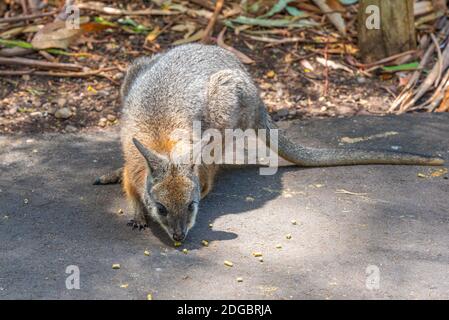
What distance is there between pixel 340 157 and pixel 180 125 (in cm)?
151

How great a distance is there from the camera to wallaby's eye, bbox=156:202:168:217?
206 inches

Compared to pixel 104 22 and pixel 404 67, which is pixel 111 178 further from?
pixel 404 67

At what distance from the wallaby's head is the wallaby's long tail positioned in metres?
1.55

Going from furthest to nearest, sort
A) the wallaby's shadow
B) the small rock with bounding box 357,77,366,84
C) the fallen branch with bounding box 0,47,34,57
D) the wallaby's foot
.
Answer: the small rock with bounding box 357,77,366,84
the fallen branch with bounding box 0,47,34,57
the wallaby's foot
the wallaby's shadow

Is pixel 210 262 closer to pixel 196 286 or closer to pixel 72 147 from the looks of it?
pixel 196 286

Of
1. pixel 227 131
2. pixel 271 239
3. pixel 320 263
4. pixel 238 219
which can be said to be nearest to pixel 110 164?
pixel 227 131

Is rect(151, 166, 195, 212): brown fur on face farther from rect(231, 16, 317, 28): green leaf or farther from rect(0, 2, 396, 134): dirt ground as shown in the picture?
rect(231, 16, 317, 28): green leaf

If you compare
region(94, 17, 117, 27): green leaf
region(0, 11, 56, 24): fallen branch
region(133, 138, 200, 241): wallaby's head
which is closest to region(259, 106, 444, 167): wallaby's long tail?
region(133, 138, 200, 241): wallaby's head

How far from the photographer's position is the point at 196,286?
4.70 m

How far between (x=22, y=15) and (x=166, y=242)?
477 cm

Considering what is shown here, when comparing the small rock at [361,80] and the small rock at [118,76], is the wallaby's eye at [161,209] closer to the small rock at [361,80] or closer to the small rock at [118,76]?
the small rock at [118,76]

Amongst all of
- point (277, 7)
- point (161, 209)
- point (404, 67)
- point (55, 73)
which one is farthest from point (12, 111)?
point (404, 67)

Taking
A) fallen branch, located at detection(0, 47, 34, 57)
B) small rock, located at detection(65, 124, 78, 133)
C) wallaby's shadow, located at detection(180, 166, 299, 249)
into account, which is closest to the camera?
wallaby's shadow, located at detection(180, 166, 299, 249)
